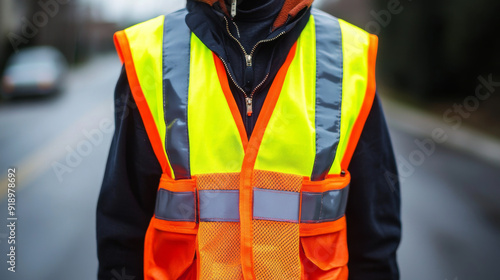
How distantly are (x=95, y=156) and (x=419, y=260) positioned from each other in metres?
6.78

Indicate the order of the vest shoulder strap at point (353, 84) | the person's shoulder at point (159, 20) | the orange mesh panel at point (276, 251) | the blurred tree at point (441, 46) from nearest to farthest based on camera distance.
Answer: the orange mesh panel at point (276, 251) < the vest shoulder strap at point (353, 84) < the person's shoulder at point (159, 20) < the blurred tree at point (441, 46)

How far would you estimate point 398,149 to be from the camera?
34.2ft

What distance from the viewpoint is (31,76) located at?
17859mm

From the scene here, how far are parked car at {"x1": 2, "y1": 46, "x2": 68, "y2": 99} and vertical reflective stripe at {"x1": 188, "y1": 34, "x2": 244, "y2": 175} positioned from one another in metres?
18.1

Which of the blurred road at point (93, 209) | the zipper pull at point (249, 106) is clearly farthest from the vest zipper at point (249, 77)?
the blurred road at point (93, 209)

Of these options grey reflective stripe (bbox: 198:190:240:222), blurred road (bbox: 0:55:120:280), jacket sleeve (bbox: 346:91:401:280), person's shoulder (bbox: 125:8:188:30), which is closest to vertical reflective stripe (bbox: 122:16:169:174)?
person's shoulder (bbox: 125:8:188:30)

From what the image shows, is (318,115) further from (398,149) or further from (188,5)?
(398,149)

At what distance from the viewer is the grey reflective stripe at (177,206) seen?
1.54 m

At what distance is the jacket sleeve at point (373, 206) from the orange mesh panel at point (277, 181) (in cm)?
26

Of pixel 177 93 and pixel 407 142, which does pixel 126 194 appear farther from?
pixel 407 142

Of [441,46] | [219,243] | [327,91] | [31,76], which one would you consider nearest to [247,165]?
[219,243]

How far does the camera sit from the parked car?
57.7ft

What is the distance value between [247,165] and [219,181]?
11 centimetres

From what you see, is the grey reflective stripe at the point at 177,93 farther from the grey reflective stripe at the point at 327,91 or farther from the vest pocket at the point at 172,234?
the grey reflective stripe at the point at 327,91
